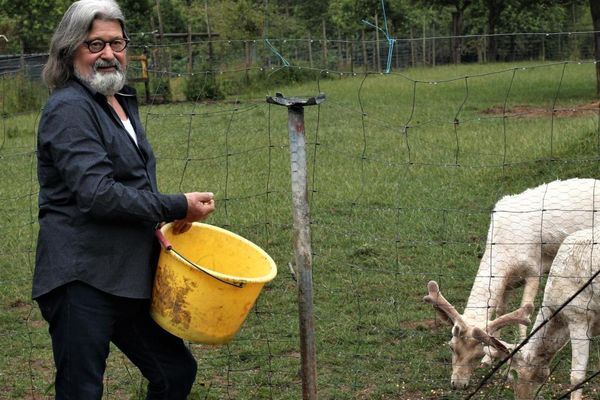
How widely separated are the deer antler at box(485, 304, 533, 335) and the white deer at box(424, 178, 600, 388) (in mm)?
77

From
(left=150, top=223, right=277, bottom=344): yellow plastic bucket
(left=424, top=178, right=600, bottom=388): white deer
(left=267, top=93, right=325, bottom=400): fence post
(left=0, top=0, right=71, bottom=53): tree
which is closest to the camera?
(left=150, top=223, right=277, bottom=344): yellow plastic bucket

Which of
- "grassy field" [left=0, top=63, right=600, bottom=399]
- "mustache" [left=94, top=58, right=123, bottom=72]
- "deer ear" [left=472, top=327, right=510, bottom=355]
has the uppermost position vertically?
"mustache" [left=94, top=58, right=123, bottom=72]

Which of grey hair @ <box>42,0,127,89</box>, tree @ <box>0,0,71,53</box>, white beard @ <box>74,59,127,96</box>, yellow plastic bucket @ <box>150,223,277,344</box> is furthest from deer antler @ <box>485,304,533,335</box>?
tree @ <box>0,0,71,53</box>

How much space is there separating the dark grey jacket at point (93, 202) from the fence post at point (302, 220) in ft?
3.04

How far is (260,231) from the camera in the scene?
9.13 meters

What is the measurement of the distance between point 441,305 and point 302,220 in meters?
1.83

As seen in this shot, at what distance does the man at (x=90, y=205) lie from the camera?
3637 mm

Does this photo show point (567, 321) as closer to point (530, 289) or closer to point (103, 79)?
point (530, 289)

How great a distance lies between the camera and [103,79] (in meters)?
3.80

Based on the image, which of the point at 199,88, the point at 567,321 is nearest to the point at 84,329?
the point at 567,321

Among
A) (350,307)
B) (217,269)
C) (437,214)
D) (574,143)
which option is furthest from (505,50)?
(217,269)

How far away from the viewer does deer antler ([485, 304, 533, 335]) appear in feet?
19.3

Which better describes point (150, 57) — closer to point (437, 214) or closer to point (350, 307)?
point (437, 214)

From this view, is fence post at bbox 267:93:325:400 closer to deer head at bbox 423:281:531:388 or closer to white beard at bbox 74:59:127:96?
white beard at bbox 74:59:127:96
